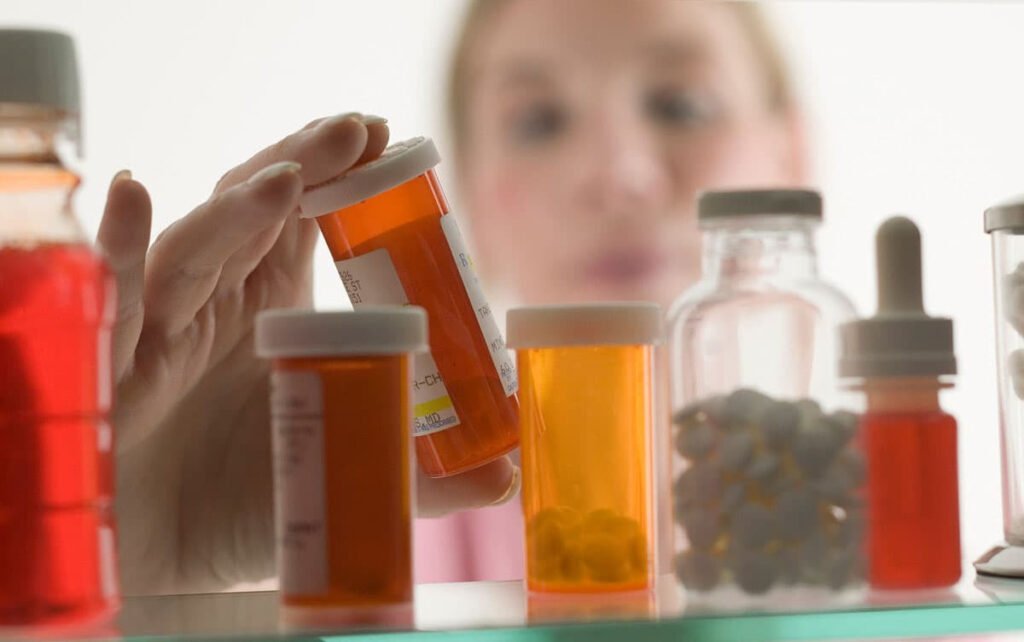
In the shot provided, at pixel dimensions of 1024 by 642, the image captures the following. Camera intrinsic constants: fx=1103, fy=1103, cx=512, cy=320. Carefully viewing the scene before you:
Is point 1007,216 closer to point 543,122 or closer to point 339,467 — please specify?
point 339,467

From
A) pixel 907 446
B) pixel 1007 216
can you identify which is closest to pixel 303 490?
pixel 907 446

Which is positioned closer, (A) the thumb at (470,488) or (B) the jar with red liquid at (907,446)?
(B) the jar with red liquid at (907,446)

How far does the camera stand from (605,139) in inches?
69.6

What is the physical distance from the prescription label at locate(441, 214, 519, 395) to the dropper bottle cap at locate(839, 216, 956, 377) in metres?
0.16

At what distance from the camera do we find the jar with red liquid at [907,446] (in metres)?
0.46

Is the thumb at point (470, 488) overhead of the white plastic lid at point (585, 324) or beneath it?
beneath

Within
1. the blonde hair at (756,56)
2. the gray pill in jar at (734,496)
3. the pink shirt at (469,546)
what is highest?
the blonde hair at (756,56)

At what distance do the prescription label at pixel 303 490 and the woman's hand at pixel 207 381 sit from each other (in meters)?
0.13

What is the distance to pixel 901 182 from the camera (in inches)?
76.0

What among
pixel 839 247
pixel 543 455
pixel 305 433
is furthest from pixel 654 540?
pixel 839 247

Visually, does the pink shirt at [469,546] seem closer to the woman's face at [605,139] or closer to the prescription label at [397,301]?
the woman's face at [605,139]

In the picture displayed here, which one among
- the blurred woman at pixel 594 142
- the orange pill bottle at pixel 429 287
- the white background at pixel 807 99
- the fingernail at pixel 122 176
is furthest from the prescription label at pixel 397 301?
the blurred woman at pixel 594 142

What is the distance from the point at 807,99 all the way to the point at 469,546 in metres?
0.95

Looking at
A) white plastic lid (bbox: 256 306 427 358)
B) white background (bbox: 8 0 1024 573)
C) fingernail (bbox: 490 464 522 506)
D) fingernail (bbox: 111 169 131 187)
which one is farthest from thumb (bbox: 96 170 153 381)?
white background (bbox: 8 0 1024 573)
